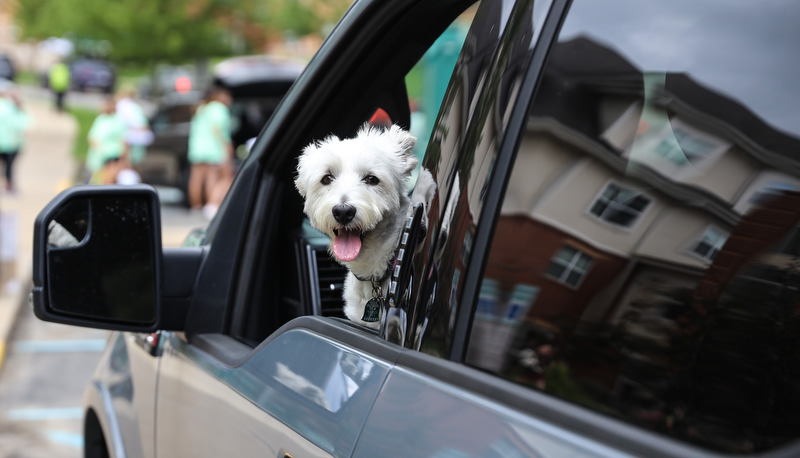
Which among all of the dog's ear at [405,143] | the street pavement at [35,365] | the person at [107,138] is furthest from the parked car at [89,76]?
the dog's ear at [405,143]

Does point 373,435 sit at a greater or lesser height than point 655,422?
lesser

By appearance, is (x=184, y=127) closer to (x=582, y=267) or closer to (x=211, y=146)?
(x=211, y=146)

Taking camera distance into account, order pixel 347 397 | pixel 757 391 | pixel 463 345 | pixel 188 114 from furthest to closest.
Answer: pixel 188 114, pixel 347 397, pixel 463 345, pixel 757 391

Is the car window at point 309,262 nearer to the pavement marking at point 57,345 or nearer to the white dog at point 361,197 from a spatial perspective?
the white dog at point 361,197

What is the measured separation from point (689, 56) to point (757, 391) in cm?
45

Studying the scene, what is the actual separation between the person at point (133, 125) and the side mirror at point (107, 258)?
15145 millimetres

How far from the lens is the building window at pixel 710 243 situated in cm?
115

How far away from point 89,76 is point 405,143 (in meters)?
58.1

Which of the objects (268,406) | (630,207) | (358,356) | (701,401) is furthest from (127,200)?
(701,401)

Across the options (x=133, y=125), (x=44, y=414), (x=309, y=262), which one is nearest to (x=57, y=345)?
(x=44, y=414)

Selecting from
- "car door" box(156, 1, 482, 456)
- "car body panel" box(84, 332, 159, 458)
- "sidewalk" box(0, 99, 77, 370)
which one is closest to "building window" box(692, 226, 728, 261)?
"car door" box(156, 1, 482, 456)

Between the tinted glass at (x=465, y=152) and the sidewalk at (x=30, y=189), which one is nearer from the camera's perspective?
the tinted glass at (x=465, y=152)

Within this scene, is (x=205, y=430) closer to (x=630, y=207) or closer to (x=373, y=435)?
(x=373, y=435)

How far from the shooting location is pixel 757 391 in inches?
41.4
